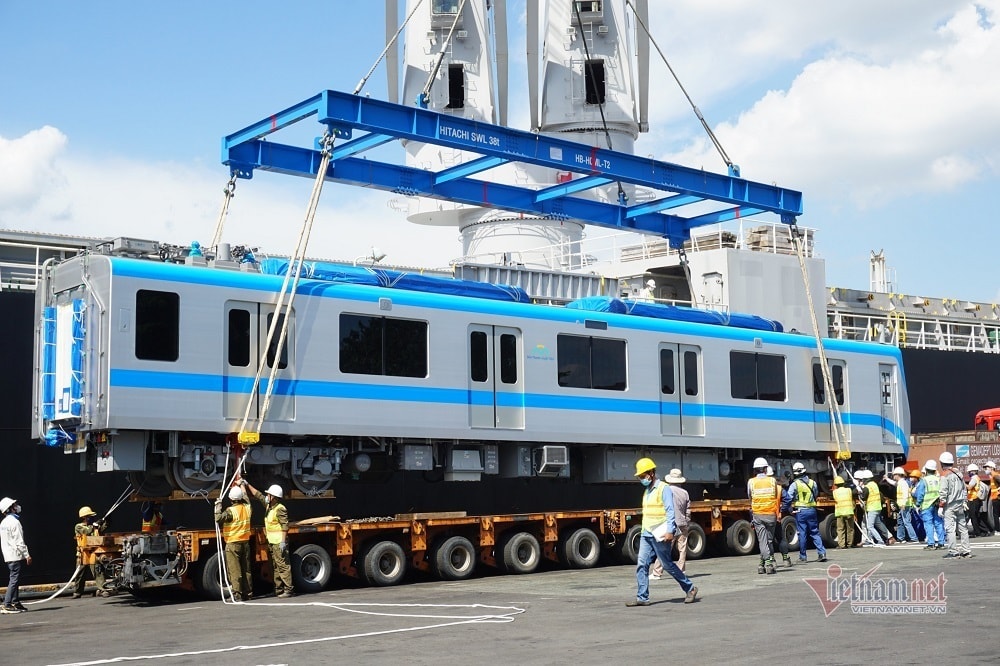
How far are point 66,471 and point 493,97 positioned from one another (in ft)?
72.9

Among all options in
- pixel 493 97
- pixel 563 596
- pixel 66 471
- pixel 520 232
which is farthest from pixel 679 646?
pixel 493 97

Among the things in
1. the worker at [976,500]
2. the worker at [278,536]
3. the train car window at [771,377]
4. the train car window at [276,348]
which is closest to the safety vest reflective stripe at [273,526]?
the worker at [278,536]

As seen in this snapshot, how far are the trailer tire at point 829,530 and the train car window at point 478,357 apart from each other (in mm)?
8911

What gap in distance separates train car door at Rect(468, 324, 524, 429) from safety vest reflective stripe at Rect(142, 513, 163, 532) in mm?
4840

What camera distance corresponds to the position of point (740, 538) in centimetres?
2145

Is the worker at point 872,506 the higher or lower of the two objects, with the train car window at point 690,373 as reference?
lower

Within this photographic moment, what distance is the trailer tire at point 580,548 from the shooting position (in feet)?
62.0

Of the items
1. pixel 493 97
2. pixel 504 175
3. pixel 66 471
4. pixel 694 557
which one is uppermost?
pixel 493 97

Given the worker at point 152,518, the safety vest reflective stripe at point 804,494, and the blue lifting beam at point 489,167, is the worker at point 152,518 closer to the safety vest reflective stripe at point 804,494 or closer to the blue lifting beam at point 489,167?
the blue lifting beam at point 489,167

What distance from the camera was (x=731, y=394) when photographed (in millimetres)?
21203

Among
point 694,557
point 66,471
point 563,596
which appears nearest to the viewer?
point 563,596

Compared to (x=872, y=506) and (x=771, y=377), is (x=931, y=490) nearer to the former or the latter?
(x=872, y=506)

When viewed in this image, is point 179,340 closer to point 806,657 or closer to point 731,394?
point 806,657

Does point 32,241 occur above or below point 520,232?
below
